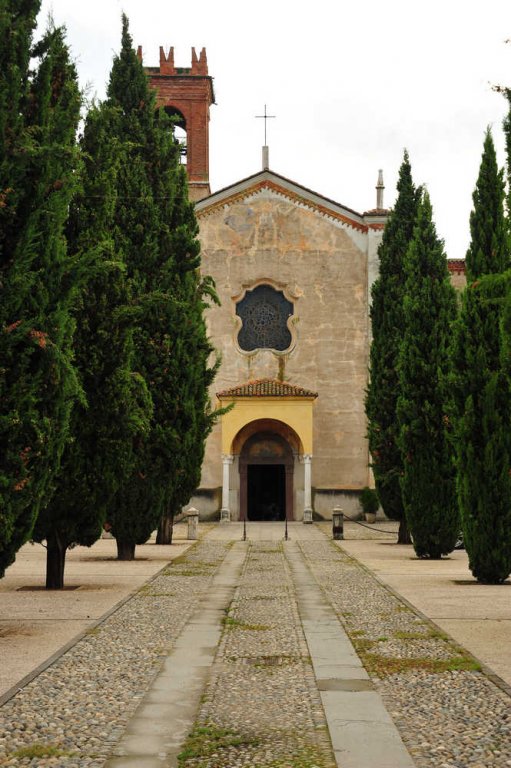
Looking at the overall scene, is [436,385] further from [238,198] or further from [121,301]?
[238,198]

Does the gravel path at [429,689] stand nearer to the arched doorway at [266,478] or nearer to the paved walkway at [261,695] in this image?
the paved walkway at [261,695]

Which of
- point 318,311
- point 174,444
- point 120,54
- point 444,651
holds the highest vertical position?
point 120,54

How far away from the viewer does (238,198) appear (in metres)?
36.2

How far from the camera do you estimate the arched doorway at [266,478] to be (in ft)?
114

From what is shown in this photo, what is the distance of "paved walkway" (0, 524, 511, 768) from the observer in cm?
509

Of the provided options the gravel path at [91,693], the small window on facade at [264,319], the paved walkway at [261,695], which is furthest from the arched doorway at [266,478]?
the gravel path at [91,693]

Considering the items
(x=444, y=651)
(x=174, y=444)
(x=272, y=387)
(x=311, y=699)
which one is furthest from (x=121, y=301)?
(x=272, y=387)

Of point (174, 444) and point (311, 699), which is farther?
point (174, 444)

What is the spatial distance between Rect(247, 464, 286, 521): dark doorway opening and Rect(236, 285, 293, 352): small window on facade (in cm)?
459

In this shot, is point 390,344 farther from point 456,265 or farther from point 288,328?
point 456,265

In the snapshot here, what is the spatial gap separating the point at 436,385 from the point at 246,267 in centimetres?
1692

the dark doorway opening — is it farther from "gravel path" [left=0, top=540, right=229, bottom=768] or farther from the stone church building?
"gravel path" [left=0, top=540, right=229, bottom=768]

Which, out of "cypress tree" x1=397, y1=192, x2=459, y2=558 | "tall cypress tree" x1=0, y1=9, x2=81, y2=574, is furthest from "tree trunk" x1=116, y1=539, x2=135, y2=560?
"tall cypress tree" x1=0, y1=9, x2=81, y2=574

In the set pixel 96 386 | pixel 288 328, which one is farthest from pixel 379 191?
pixel 96 386
